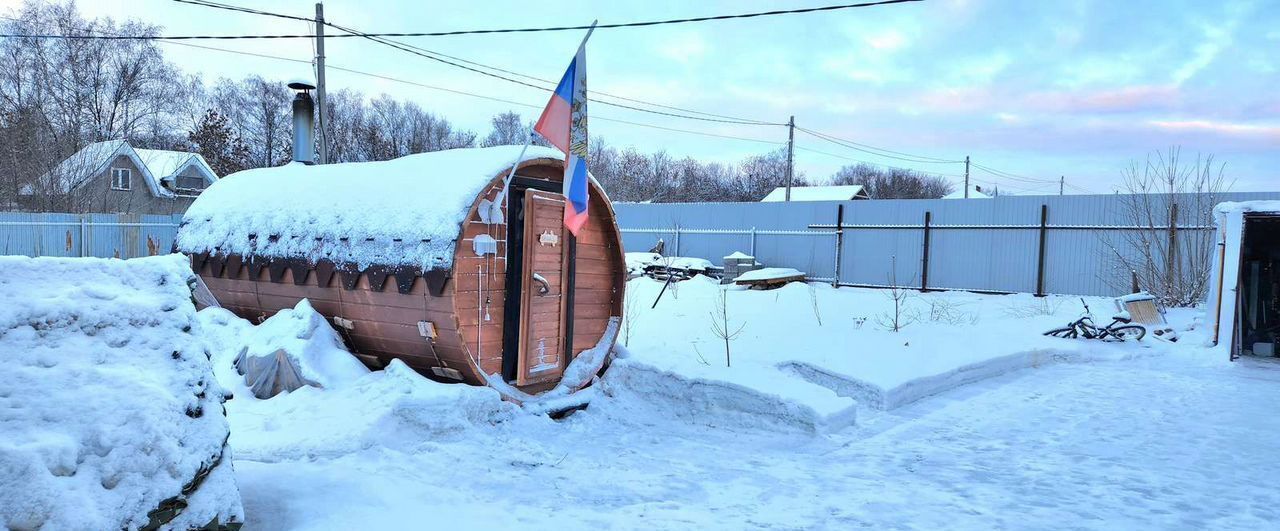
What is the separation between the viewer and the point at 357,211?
645 cm

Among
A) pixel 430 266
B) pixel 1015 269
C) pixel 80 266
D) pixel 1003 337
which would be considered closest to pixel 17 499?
pixel 80 266

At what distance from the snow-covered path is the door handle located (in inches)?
44.6

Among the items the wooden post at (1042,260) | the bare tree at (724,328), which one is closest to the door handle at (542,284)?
the bare tree at (724,328)

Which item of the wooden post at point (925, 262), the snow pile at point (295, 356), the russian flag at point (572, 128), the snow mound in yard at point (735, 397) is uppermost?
the russian flag at point (572, 128)

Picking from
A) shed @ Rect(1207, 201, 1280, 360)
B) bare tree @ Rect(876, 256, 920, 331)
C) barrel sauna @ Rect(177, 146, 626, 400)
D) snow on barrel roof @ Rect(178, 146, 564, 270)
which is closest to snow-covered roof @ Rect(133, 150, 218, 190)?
snow on barrel roof @ Rect(178, 146, 564, 270)

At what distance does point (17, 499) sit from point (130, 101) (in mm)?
40179

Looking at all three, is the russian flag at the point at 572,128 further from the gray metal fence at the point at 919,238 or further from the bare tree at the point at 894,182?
the bare tree at the point at 894,182

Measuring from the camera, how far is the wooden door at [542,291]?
6.71 metres

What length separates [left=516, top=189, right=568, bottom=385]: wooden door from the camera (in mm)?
6707

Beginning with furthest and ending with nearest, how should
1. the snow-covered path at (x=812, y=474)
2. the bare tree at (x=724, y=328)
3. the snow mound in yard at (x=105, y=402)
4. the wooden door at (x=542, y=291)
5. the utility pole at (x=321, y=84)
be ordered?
the utility pole at (x=321, y=84), the bare tree at (x=724, y=328), the wooden door at (x=542, y=291), the snow-covered path at (x=812, y=474), the snow mound in yard at (x=105, y=402)

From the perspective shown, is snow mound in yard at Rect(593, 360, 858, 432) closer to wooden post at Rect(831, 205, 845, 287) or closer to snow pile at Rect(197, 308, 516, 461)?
snow pile at Rect(197, 308, 516, 461)

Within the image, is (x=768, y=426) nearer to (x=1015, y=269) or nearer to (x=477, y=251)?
(x=477, y=251)

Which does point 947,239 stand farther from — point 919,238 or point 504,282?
point 504,282

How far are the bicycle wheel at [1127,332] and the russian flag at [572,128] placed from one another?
930 centimetres
